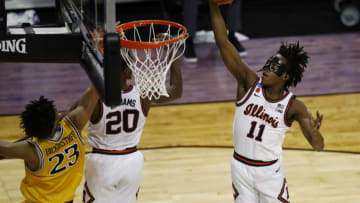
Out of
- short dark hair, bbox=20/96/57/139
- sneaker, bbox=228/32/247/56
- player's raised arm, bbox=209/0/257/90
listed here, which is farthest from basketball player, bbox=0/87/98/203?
sneaker, bbox=228/32/247/56

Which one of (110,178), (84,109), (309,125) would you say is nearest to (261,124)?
(309,125)

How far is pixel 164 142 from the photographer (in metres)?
6.54

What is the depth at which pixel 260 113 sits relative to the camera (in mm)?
4090

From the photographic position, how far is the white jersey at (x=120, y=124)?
13.5ft

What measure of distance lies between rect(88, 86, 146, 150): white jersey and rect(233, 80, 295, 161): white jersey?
2.54ft

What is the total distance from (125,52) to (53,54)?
0.48 m

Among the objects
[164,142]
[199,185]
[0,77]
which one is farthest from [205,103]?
[0,77]

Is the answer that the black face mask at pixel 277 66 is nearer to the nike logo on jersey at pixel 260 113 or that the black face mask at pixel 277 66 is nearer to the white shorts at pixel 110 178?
the nike logo on jersey at pixel 260 113

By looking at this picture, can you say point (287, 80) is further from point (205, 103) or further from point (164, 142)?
point (205, 103)

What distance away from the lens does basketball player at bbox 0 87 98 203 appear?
3666 millimetres

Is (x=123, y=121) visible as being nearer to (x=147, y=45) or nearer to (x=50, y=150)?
(x=50, y=150)

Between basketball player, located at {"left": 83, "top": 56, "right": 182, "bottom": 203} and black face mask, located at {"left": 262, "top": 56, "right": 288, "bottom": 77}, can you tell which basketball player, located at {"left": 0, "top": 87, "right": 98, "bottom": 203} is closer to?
basketball player, located at {"left": 83, "top": 56, "right": 182, "bottom": 203}

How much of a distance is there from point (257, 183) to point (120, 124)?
110 centimetres

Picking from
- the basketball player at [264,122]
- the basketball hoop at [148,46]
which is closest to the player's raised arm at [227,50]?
the basketball player at [264,122]
